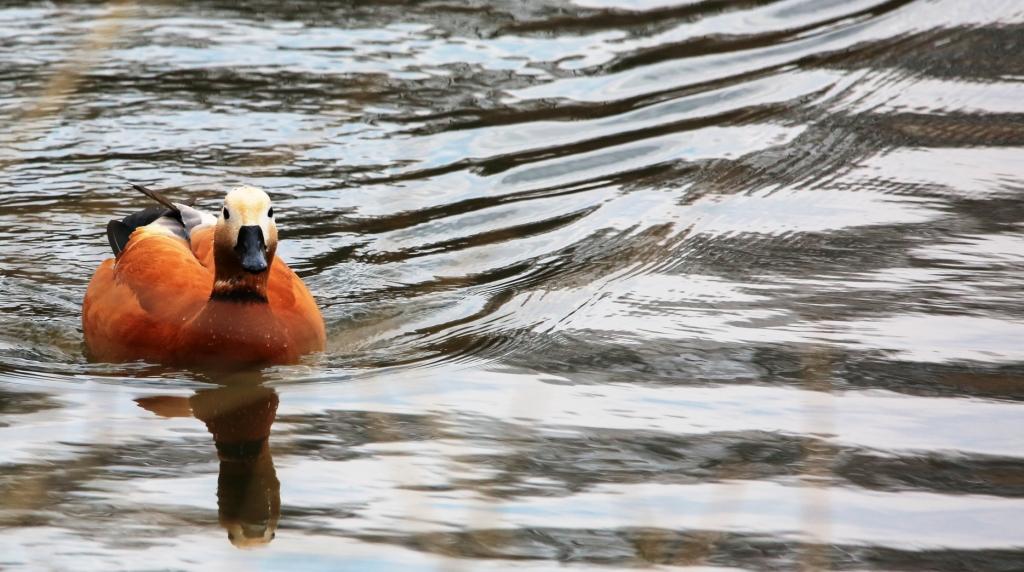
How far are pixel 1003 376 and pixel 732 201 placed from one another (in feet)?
9.17

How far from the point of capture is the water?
4.70m

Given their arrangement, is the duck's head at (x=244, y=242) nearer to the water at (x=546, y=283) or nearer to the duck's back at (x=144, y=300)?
the duck's back at (x=144, y=300)

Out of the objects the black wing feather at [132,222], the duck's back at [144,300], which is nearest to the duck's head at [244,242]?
the duck's back at [144,300]

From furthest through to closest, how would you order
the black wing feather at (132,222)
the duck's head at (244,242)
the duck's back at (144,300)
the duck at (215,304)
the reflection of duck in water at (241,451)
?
the black wing feather at (132,222)
the duck's back at (144,300)
the duck at (215,304)
the duck's head at (244,242)
the reflection of duck in water at (241,451)

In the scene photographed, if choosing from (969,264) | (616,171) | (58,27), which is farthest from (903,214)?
(58,27)

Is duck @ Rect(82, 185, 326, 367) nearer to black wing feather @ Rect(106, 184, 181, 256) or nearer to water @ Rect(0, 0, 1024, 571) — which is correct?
water @ Rect(0, 0, 1024, 571)

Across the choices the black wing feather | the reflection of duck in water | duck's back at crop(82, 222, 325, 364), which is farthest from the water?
the black wing feather

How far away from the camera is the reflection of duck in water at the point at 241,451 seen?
468 cm

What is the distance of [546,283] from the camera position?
24.9 ft

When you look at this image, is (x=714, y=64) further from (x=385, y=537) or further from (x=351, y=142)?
(x=385, y=537)

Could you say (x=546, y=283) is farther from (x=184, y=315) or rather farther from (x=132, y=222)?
(x=132, y=222)

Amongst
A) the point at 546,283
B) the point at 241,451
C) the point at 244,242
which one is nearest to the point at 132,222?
the point at 244,242

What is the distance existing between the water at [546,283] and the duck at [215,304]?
0.50ft

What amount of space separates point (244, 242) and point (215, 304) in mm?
362
